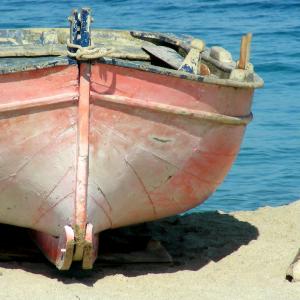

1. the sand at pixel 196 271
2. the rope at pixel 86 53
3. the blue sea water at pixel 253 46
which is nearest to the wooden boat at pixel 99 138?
the rope at pixel 86 53

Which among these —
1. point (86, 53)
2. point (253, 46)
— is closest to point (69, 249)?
point (86, 53)

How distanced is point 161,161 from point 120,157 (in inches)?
11.3

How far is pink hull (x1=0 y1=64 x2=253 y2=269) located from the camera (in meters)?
6.34

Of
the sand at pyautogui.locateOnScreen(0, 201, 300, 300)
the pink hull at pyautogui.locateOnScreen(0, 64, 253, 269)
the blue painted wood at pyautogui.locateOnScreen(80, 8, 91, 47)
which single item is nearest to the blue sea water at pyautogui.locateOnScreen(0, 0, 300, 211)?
the sand at pyautogui.locateOnScreen(0, 201, 300, 300)

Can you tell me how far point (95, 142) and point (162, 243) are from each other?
1.68 m

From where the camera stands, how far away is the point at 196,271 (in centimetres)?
712

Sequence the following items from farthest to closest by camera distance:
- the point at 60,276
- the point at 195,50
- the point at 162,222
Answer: the point at 162,222 < the point at 195,50 < the point at 60,276

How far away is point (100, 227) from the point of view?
6.78 m

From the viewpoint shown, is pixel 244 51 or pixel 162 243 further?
pixel 162 243

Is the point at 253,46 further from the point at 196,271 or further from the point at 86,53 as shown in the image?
the point at 86,53

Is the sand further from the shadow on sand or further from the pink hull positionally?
the pink hull

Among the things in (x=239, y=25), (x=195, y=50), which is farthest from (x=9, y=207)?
(x=239, y=25)

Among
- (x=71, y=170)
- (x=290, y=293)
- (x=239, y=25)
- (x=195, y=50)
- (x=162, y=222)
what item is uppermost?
(x=195, y=50)

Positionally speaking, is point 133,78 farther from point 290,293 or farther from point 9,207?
point 290,293
